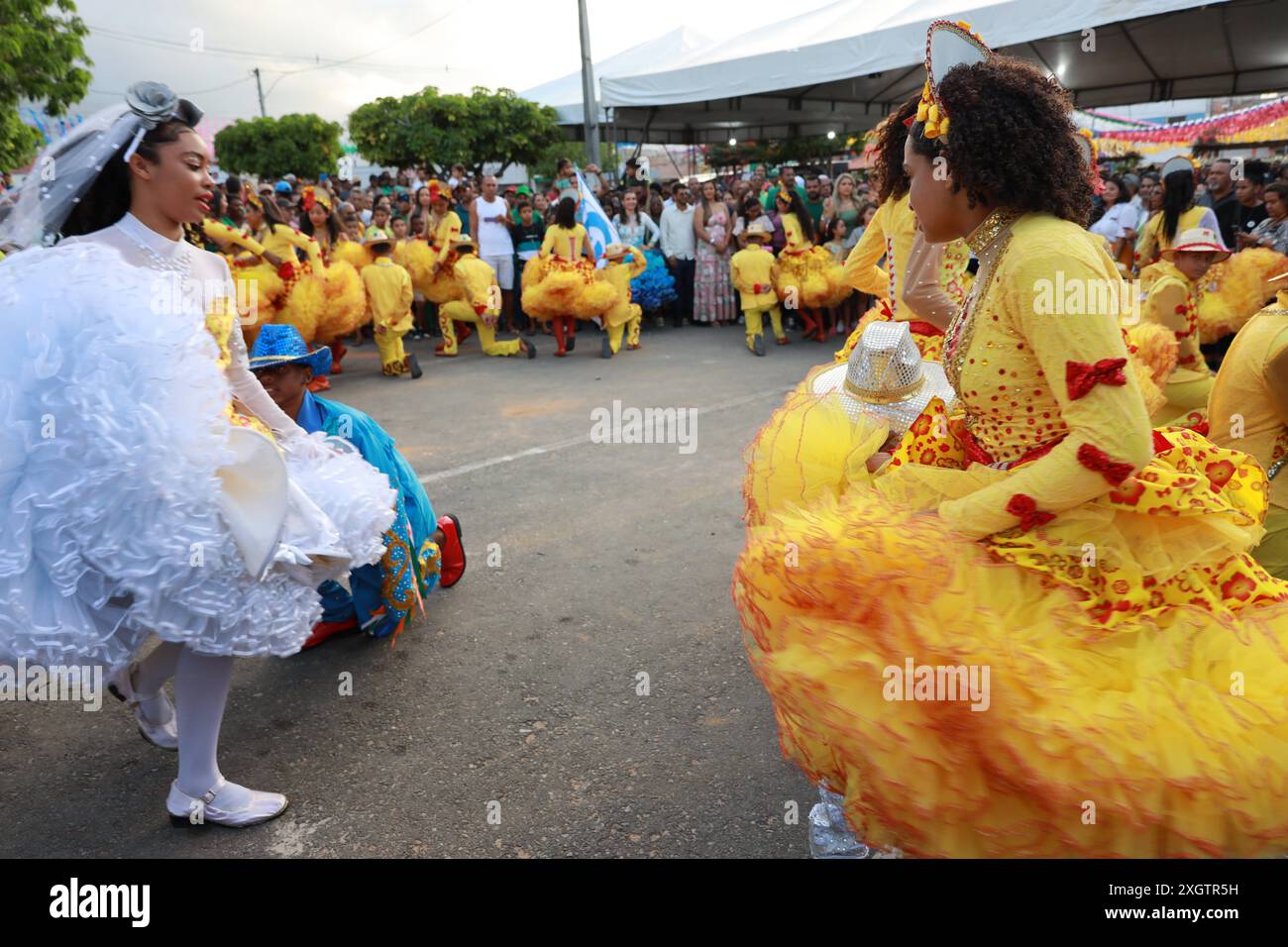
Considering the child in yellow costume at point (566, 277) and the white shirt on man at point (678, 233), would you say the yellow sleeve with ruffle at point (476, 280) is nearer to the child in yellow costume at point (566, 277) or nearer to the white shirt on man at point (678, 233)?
the child in yellow costume at point (566, 277)

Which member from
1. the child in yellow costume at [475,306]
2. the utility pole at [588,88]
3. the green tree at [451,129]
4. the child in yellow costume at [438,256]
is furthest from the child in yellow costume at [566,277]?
the green tree at [451,129]

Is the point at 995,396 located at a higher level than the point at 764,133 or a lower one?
lower

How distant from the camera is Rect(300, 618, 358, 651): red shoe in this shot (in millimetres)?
3771

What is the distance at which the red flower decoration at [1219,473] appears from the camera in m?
1.88

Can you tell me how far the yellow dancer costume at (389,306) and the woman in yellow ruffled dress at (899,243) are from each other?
6.83 m

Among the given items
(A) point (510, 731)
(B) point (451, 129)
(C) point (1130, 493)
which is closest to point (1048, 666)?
(C) point (1130, 493)

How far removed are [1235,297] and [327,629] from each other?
22.5 ft

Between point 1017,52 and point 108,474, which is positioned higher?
point 1017,52

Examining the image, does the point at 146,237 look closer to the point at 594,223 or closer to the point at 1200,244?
the point at 1200,244

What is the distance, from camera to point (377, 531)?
2.83m

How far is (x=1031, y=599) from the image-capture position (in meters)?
1.71
